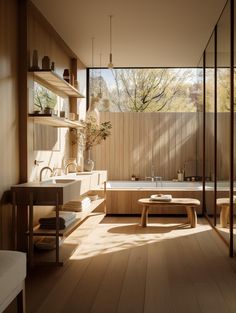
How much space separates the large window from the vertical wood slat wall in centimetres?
58

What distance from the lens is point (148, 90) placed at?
8727mm

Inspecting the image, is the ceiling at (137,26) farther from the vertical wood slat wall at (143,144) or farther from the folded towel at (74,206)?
the folded towel at (74,206)

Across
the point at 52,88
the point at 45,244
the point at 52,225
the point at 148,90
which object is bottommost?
the point at 45,244

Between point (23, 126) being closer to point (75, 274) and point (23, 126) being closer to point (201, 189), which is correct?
point (75, 274)

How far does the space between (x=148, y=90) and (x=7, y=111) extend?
5288 millimetres

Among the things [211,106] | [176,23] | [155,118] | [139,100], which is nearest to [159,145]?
[155,118]

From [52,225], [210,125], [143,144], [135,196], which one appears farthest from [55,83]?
[143,144]

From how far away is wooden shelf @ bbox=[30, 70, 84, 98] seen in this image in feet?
14.6

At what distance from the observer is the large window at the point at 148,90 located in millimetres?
8333

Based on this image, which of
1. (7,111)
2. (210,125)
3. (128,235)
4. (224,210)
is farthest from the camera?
(210,125)

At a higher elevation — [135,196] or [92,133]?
[92,133]

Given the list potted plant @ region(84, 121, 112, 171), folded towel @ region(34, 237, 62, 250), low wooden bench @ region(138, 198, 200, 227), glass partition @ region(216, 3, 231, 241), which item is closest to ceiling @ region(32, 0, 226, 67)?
glass partition @ region(216, 3, 231, 241)

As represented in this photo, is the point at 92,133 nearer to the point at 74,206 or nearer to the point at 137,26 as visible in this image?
the point at 74,206

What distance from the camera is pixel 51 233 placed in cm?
389
